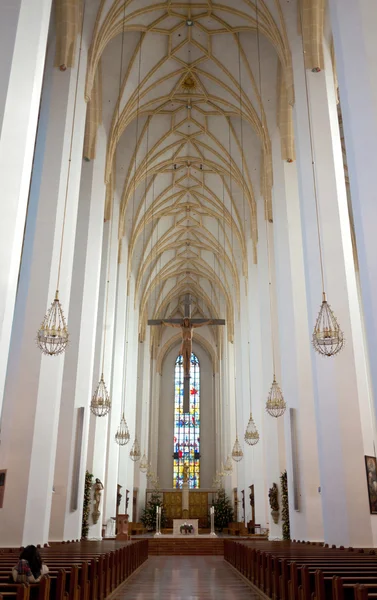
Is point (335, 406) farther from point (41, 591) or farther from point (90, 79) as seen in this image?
point (90, 79)

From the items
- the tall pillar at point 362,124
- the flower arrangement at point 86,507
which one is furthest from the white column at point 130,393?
Result: the tall pillar at point 362,124

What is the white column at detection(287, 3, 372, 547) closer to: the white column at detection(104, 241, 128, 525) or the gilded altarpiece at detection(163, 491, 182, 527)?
the white column at detection(104, 241, 128, 525)

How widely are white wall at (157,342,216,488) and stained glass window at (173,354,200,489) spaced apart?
28 centimetres

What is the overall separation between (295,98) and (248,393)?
45.3 feet

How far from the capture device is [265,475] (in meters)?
20.0

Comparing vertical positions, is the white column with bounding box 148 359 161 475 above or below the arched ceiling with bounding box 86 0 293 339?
below

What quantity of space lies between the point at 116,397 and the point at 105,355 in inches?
139

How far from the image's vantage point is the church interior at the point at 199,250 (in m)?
7.88

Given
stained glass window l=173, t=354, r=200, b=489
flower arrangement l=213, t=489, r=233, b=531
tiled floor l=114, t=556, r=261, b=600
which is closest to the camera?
tiled floor l=114, t=556, r=261, b=600

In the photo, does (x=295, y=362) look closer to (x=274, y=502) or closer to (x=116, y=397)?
(x=274, y=502)

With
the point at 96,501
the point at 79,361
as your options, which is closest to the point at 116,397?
the point at 96,501

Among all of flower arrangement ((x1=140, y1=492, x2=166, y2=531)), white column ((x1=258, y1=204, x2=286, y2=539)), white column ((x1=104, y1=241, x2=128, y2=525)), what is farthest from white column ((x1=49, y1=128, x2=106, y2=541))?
flower arrangement ((x1=140, y1=492, x2=166, y2=531))

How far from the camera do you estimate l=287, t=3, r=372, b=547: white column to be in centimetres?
1016

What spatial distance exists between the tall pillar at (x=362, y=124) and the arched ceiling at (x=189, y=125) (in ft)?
18.2
